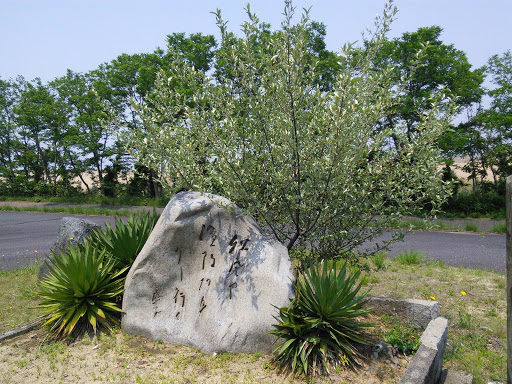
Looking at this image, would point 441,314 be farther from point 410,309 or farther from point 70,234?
point 70,234

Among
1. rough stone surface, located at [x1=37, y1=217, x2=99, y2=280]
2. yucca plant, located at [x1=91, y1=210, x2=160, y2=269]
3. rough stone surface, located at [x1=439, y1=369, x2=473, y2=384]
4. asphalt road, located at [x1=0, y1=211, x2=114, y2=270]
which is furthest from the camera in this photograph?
asphalt road, located at [x1=0, y1=211, x2=114, y2=270]

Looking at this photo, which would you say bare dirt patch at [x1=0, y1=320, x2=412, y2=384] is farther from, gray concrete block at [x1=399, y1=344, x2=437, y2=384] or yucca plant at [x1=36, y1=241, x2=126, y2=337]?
gray concrete block at [x1=399, y1=344, x2=437, y2=384]

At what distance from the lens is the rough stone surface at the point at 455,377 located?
378 cm

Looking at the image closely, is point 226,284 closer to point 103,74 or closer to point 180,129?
point 180,129

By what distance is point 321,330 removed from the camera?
407 centimetres

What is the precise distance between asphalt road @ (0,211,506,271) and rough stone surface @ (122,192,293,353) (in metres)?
3.96

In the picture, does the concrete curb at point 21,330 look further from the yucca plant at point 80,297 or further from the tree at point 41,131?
the tree at point 41,131

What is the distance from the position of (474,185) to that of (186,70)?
58.7 feet

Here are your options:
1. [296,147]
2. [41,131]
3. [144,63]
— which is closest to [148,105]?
[144,63]

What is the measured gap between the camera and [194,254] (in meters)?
4.91

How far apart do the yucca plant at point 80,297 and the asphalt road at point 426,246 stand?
175 inches

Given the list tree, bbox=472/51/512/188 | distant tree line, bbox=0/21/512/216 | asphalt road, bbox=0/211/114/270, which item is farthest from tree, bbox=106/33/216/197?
tree, bbox=472/51/512/188

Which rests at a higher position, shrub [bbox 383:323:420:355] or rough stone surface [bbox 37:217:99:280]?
rough stone surface [bbox 37:217:99:280]

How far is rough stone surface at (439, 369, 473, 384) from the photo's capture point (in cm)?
378
